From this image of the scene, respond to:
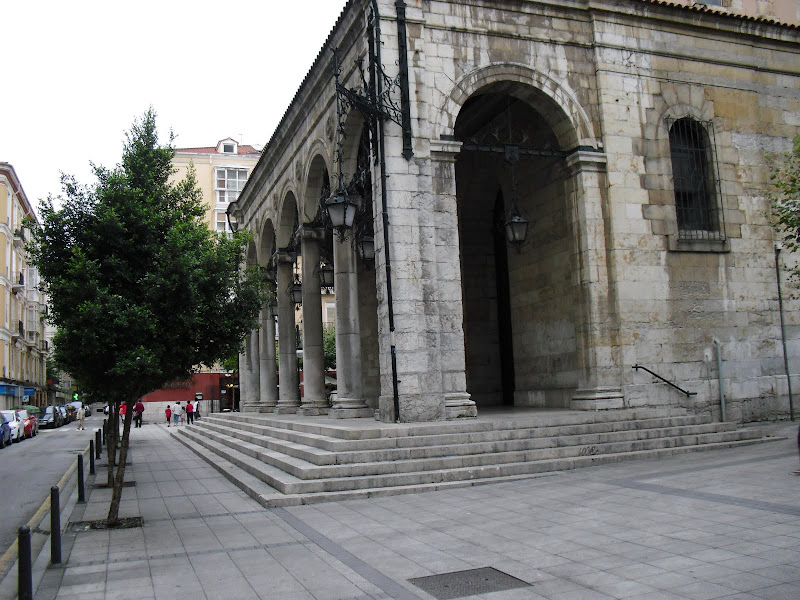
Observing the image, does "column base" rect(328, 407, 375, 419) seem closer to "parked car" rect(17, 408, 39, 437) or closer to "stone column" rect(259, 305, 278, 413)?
"stone column" rect(259, 305, 278, 413)

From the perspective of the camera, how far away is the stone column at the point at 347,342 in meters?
15.2

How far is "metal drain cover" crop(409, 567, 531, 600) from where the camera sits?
5.32 meters

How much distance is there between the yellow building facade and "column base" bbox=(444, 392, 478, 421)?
34.6m

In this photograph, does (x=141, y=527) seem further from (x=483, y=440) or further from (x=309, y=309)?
(x=309, y=309)

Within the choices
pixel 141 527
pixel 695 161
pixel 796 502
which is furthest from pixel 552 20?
pixel 141 527

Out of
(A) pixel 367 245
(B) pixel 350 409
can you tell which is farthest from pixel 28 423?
(A) pixel 367 245

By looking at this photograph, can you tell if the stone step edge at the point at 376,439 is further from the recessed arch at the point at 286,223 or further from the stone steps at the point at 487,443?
the recessed arch at the point at 286,223

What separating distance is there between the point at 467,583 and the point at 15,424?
27.4 meters

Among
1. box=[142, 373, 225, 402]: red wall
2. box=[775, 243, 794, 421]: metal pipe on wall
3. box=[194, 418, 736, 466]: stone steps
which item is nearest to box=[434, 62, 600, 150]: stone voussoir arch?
box=[775, 243, 794, 421]: metal pipe on wall

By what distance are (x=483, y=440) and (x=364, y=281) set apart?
9.91 metres

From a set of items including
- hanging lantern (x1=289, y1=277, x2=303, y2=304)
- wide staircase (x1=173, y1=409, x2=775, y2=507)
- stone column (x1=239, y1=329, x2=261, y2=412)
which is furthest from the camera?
stone column (x1=239, y1=329, x2=261, y2=412)

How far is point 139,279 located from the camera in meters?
8.69

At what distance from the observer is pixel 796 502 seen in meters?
7.53

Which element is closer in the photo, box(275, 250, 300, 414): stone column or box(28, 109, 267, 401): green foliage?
box(28, 109, 267, 401): green foliage
